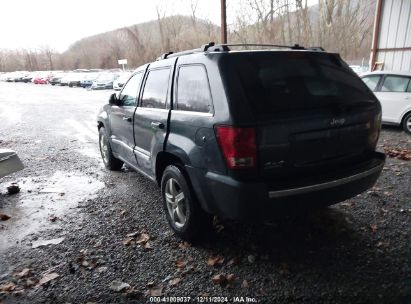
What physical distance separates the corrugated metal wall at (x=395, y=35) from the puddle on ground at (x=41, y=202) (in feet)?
35.4

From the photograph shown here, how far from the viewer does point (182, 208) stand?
11.1 ft

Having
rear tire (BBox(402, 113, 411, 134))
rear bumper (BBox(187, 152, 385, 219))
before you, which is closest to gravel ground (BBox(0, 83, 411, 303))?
rear bumper (BBox(187, 152, 385, 219))

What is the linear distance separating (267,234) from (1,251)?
2815 millimetres

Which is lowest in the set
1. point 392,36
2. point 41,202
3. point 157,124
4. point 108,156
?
point 41,202

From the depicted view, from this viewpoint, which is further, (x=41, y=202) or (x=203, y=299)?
(x=41, y=202)

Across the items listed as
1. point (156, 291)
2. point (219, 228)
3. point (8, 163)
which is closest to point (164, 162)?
point (219, 228)

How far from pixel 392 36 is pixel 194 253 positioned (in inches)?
453

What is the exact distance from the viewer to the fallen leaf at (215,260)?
9.93 ft

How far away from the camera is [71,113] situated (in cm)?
1470

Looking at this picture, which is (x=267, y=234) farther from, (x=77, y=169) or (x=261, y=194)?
(x=77, y=169)

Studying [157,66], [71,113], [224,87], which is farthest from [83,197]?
[71,113]

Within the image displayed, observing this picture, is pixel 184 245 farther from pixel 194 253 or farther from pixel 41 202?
pixel 41 202

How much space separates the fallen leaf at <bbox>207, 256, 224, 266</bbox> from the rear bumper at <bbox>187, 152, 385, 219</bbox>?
517mm

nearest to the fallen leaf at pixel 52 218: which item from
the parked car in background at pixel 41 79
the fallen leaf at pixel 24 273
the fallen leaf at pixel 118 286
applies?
the fallen leaf at pixel 24 273
